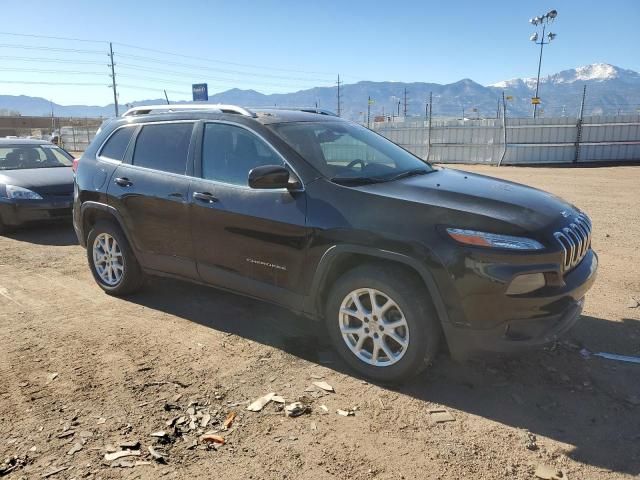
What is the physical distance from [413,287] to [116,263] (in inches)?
126

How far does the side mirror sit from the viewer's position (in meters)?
3.60

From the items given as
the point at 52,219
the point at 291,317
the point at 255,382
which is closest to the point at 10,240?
the point at 52,219

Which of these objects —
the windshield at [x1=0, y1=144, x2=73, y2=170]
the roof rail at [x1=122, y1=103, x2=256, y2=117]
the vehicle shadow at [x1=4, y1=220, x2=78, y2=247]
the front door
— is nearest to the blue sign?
the windshield at [x1=0, y1=144, x2=73, y2=170]

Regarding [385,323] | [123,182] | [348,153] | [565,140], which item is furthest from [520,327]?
[565,140]

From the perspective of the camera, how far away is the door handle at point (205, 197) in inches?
162

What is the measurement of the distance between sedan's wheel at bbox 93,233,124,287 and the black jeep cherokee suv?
81 millimetres

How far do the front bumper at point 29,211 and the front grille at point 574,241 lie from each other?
7.67m

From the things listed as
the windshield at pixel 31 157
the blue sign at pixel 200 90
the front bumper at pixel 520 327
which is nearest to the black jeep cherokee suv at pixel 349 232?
the front bumper at pixel 520 327

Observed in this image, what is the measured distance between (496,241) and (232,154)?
2.19 metres

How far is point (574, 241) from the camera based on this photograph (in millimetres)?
3352

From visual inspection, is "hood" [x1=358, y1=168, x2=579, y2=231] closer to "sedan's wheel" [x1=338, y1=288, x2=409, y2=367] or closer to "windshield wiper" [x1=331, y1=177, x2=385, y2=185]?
"windshield wiper" [x1=331, y1=177, x2=385, y2=185]

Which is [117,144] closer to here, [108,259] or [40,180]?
[108,259]

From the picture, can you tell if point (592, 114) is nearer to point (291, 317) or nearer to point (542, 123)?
point (542, 123)

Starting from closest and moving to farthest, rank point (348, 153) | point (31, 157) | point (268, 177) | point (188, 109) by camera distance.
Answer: point (268, 177)
point (348, 153)
point (188, 109)
point (31, 157)
